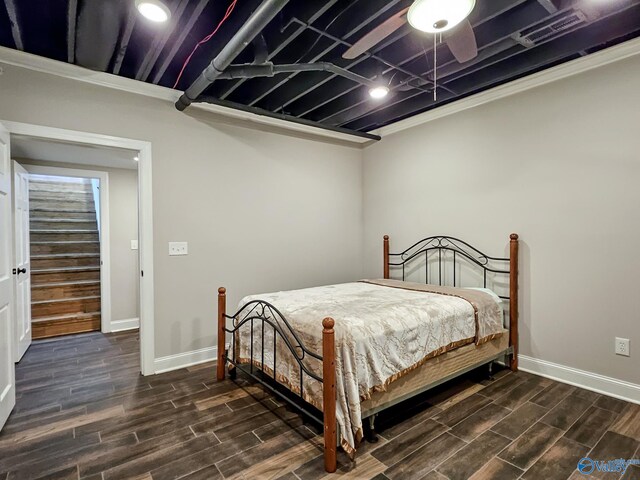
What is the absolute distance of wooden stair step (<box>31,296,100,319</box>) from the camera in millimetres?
4723

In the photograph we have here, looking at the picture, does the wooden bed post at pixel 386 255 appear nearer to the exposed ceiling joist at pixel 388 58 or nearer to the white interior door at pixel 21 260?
the exposed ceiling joist at pixel 388 58

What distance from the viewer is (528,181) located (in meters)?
3.20

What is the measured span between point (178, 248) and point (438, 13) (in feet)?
9.40

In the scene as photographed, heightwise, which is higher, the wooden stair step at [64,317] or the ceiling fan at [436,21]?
the ceiling fan at [436,21]

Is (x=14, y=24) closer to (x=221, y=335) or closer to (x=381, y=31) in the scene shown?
(x=381, y=31)

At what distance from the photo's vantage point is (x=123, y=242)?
197 inches

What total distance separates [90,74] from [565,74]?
3987 mm

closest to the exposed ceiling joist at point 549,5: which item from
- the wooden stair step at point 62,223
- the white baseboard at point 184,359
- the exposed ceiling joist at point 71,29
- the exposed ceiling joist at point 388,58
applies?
the exposed ceiling joist at point 388,58

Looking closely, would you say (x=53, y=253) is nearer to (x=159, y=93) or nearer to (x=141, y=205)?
(x=141, y=205)

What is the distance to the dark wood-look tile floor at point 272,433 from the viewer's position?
6.26ft

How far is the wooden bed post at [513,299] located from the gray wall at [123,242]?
486 cm

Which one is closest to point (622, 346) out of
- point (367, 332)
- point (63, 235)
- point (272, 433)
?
point (367, 332)

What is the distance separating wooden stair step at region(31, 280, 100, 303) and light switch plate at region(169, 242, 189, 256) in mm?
2608

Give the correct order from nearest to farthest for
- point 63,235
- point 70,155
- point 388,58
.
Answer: point 388,58
point 70,155
point 63,235
